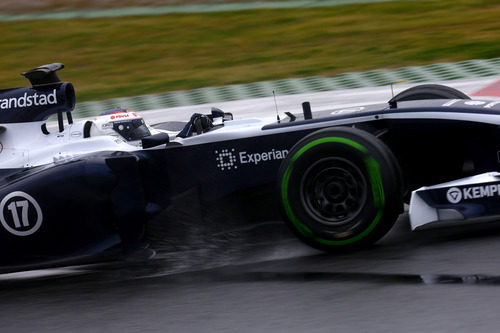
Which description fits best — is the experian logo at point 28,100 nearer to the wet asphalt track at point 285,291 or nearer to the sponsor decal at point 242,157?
the wet asphalt track at point 285,291

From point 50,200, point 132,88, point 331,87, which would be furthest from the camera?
point 132,88

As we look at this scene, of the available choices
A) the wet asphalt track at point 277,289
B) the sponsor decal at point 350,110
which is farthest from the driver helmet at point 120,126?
the sponsor decal at point 350,110

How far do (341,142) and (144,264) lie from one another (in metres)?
1.59

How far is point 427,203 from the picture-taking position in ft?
15.4

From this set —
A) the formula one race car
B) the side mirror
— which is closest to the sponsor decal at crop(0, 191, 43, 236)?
the formula one race car

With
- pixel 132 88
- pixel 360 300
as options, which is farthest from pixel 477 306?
pixel 132 88

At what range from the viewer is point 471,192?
15.2ft

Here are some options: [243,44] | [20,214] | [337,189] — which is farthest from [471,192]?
[243,44]

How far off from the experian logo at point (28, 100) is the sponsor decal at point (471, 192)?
9.68 feet

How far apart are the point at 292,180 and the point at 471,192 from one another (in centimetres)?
101

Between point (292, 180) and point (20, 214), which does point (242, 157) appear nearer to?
point (292, 180)

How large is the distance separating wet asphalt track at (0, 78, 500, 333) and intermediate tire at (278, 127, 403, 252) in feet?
0.53

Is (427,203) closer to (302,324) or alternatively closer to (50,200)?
(302,324)

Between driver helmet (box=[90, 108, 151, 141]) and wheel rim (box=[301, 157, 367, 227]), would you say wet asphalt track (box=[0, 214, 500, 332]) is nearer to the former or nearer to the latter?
wheel rim (box=[301, 157, 367, 227])
